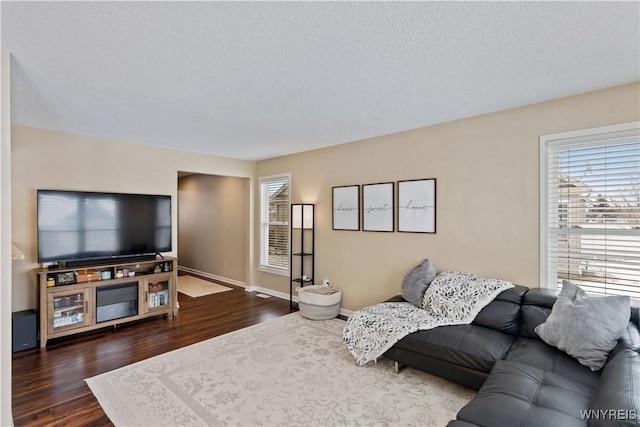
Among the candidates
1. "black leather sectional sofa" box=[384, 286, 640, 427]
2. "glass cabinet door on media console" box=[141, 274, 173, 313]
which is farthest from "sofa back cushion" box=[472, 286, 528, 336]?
"glass cabinet door on media console" box=[141, 274, 173, 313]

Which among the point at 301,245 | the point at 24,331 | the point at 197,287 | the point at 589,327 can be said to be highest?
the point at 301,245

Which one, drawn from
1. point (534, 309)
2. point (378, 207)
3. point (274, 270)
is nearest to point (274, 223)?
point (274, 270)

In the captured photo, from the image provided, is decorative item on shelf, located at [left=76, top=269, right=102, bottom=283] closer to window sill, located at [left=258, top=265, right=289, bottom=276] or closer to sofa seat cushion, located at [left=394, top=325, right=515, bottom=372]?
window sill, located at [left=258, top=265, right=289, bottom=276]

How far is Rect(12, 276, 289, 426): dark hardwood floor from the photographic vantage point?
A: 2.33m

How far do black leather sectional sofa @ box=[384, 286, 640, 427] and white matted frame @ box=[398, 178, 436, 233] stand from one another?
3.68 feet

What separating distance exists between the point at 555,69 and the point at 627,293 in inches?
74.8

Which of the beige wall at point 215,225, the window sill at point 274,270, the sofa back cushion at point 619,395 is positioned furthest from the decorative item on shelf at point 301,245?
the sofa back cushion at point 619,395

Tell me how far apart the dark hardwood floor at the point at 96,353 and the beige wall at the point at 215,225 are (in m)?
1.31

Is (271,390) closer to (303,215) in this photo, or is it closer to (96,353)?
(96,353)

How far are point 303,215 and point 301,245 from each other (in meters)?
0.52

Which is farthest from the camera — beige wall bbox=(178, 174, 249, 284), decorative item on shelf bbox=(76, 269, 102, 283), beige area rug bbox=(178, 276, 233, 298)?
beige wall bbox=(178, 174, 249, 284)

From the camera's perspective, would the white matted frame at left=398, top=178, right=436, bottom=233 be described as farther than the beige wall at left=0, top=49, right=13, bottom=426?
Yes

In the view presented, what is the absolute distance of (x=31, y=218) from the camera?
365 cm

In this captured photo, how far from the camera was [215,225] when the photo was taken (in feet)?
22.9
